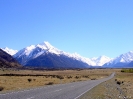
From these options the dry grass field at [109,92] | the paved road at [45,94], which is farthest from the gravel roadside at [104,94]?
the paved road at [45,94]

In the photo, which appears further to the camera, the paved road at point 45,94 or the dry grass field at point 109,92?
the dry grass field at point 109,92

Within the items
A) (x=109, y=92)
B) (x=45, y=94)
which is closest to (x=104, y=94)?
(x=109, y=92)

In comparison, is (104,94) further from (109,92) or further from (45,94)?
(45,94)

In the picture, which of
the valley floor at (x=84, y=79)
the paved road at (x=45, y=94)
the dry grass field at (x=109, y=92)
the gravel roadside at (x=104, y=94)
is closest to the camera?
the paved road at (x=45, y=94)

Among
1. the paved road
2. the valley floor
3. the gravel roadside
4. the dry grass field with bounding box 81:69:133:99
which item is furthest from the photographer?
the valley floor

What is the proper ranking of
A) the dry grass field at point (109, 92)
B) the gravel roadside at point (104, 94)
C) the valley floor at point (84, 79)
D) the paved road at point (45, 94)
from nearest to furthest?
the paved road at point (45, 94)
the gravel roadside at point (104, 94)
the dry grass field at point (109, 92)
the valley floor at point (84, 79)

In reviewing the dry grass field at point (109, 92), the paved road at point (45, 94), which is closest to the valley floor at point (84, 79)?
the dry grass field at point (109, 92)

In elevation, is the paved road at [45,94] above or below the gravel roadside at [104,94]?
above

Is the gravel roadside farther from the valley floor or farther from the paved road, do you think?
the paved road


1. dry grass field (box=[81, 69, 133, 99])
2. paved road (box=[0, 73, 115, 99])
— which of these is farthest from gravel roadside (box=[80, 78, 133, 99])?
paved road (box=[0, 73, 115, 99])

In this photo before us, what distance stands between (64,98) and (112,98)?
23.1 feet

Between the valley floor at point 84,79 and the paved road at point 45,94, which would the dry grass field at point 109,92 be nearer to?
the valley floor at point 84,79

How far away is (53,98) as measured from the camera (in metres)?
24.7

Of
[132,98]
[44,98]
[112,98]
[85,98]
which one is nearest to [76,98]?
[85,98]
